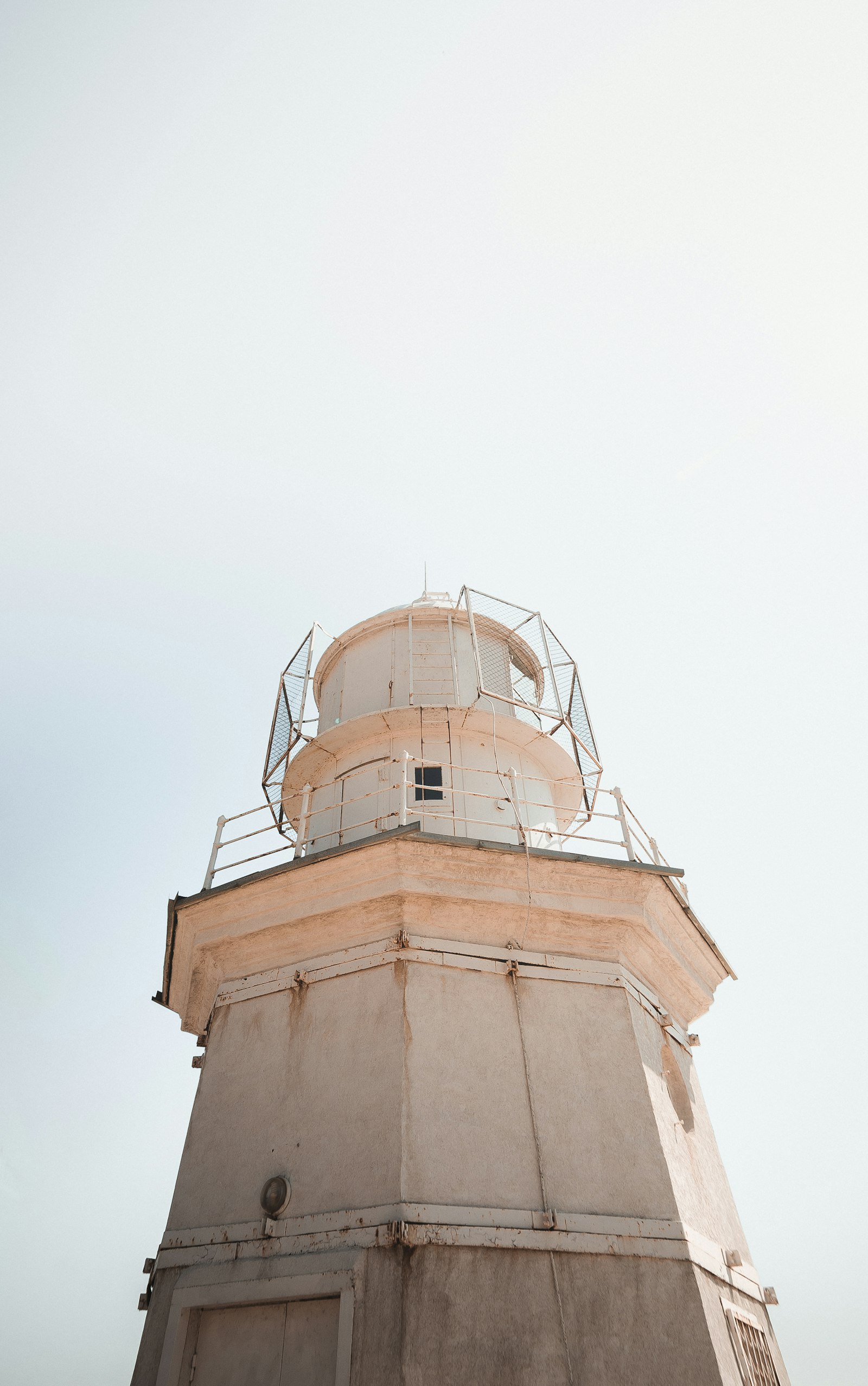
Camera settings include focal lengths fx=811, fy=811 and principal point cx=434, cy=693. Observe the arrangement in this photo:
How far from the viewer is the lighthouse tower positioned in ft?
22.9

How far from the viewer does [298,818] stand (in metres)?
10.2

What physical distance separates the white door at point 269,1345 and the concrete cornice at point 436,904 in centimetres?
333

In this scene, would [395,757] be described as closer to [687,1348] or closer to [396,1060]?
[396,1060]

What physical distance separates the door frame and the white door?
0.09 meters

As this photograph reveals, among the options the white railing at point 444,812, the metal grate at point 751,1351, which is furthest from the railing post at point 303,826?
the metal grate at point 751,1351

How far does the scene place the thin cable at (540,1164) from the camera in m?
6.82

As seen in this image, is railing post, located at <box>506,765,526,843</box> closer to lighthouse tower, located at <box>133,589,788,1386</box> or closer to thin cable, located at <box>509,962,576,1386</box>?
lighthouse tower, located at <box>133,589,788,1386</box>

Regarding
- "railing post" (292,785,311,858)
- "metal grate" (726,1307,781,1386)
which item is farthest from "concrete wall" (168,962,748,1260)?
"railing post" (292,785,311,858)

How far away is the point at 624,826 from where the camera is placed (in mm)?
10141

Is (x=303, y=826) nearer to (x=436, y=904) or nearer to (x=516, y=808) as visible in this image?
(x=436, y=904)

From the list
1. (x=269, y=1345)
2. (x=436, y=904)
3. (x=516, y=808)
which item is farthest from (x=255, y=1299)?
(x=516, y=808)

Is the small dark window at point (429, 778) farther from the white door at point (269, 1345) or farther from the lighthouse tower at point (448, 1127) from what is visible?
the white door at point (269, 1345)

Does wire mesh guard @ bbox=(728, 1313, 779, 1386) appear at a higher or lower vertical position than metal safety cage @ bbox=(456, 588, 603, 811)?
lower

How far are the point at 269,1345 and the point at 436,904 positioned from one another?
422cm
